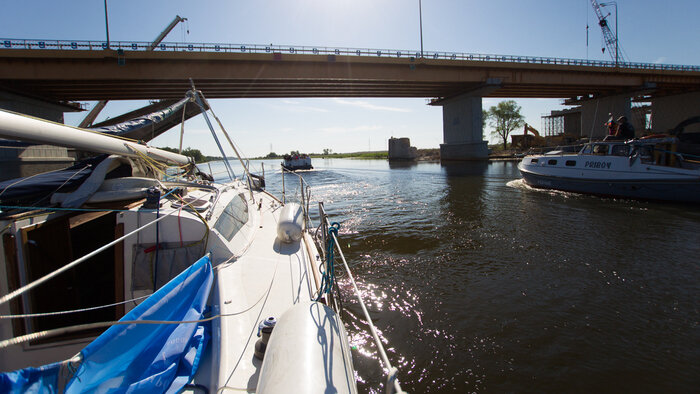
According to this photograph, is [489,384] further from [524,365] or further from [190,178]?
[190,178]

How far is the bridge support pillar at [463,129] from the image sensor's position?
39.0 meters

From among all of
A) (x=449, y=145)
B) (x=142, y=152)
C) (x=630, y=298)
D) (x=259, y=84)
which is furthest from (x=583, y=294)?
(x=449, y=145)

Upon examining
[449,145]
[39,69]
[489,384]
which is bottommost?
[489,384]

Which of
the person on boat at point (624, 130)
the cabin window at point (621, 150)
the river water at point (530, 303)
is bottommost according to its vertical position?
the river water at point (530, 303)

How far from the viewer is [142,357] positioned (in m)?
2.17

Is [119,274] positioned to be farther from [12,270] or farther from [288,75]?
[288,75]

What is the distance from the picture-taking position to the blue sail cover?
188 centimetres

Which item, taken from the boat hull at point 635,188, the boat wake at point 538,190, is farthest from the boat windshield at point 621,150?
the boat wake at point 538,190

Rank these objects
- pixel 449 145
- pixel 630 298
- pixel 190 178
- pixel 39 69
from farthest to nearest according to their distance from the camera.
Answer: pixel 449 145, pixel 39 69, pixel 190 178, pixel 630 298

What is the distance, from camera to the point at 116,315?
3.43 m

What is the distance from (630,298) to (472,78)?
32.5 meters

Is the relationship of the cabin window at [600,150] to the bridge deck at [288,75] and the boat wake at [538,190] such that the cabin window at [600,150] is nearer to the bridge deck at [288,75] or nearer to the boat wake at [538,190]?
the boat wake at [538,190]

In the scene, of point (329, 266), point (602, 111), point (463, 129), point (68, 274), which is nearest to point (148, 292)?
point (68, 274)

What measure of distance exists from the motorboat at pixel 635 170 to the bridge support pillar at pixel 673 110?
45.0 meters
